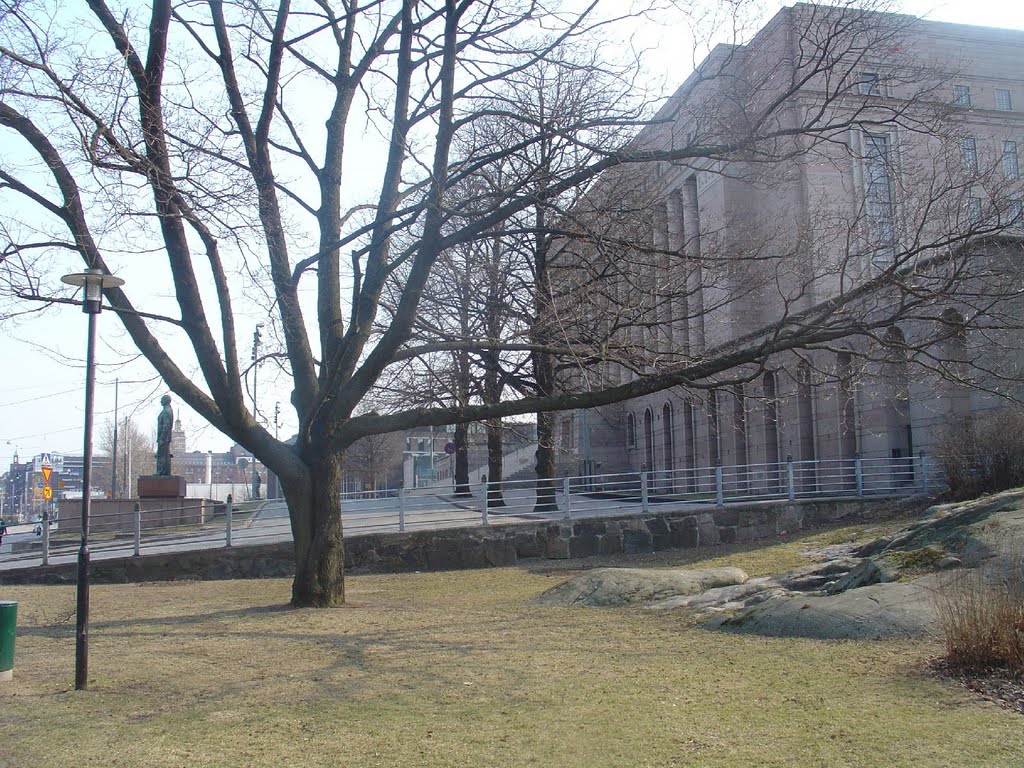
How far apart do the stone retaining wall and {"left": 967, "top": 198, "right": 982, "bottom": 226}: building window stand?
966cm

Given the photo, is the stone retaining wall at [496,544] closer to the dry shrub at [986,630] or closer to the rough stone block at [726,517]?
the rough stone block at [726,517]

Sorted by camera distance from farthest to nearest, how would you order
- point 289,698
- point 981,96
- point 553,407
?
point 981,96, point 553,407, point 289,698

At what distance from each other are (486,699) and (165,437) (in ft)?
91.3

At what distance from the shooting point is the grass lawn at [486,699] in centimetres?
488

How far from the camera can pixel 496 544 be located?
18281mm

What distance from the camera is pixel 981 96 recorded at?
3019cm

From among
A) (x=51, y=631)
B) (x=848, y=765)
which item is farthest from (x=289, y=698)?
(x=51, y=631)

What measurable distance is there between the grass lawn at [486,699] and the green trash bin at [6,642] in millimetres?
176

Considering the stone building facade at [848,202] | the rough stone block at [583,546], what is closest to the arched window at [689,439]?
the stone building facade at [848,202]

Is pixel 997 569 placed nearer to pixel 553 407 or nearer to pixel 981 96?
pixel 553 407

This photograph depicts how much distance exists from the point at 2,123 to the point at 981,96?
1207 inches

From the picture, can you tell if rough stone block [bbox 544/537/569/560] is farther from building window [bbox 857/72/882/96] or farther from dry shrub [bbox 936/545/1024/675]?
dry shrub [bbox 936/545/1024/675]

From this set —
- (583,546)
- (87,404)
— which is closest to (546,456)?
(583,546)

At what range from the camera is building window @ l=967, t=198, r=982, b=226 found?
1010 cm
